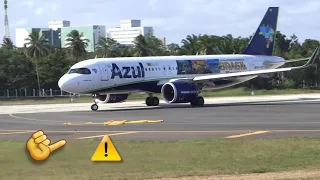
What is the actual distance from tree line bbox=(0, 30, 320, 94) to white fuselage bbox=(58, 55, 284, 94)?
26648 mm

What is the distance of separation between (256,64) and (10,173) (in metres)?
38.7

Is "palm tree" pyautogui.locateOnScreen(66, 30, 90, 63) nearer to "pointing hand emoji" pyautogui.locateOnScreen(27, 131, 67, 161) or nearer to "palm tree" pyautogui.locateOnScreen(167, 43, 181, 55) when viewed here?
"palm tree" pyautogui.locateOnScreen(167, 43, 181, 55)

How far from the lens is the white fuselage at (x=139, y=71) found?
4344 cm

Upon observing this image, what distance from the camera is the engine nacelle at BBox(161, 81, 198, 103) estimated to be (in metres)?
44.2

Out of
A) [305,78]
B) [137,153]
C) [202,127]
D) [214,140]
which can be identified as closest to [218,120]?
[202,127]

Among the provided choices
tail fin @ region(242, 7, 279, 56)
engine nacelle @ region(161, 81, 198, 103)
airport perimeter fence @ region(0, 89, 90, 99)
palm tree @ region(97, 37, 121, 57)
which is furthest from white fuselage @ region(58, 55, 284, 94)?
palm tree @ region(97, 37, 121, 57)

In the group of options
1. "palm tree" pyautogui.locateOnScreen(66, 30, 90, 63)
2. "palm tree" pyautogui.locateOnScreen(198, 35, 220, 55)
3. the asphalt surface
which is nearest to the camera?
the asphalt surface

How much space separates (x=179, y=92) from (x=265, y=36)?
12681mm

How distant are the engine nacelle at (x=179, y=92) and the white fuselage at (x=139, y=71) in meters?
1.23

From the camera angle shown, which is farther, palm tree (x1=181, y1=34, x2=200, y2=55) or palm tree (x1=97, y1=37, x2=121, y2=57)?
palm tree (x1=97, y1=37, x2=121, y2=57)

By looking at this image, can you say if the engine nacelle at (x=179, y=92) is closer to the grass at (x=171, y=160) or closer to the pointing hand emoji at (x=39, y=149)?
the grass at (x=171, y=160)

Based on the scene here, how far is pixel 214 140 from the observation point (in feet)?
68.4

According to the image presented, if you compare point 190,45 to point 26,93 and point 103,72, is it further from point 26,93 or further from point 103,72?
point 103,72

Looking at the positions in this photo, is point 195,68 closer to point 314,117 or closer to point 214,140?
point 314,117
